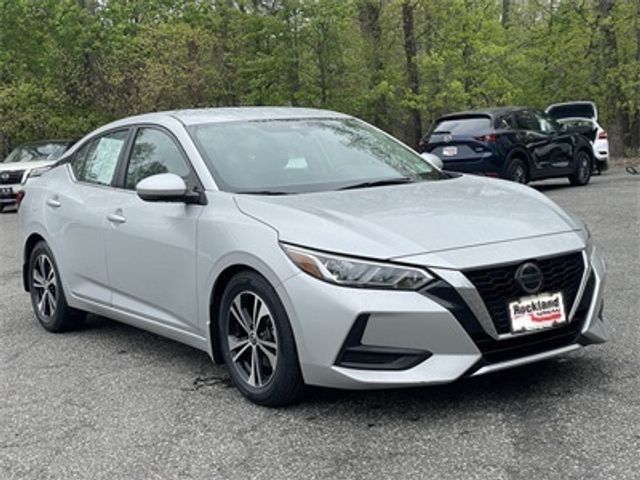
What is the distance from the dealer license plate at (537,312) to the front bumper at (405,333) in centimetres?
5

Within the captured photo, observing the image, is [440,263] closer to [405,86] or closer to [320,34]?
[320,34]

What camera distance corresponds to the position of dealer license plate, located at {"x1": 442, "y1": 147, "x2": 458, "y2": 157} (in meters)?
14.9

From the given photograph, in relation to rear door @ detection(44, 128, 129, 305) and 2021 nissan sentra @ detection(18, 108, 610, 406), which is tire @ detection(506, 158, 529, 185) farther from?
rear door @ detection(44, 128, 129, 305)

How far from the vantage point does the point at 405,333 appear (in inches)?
150

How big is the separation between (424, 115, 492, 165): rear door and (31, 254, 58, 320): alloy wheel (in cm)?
934

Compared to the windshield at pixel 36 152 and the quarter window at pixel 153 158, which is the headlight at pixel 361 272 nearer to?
the quarter window at pixel 153 158

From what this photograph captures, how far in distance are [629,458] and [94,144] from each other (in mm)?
4299

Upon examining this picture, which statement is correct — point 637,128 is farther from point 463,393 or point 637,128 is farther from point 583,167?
point 463,393

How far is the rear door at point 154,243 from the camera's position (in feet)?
15.7

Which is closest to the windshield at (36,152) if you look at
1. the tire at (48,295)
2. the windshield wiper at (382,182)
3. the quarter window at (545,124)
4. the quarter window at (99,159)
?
the quarter window at (545,124)

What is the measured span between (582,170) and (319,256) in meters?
14.2

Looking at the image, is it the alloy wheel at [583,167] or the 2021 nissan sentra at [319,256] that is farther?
the alloy wheel at [583,167]

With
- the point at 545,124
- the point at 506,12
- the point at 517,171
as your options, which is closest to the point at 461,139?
the point at 517,171

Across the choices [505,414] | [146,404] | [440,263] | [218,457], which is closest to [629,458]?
[505,414]
